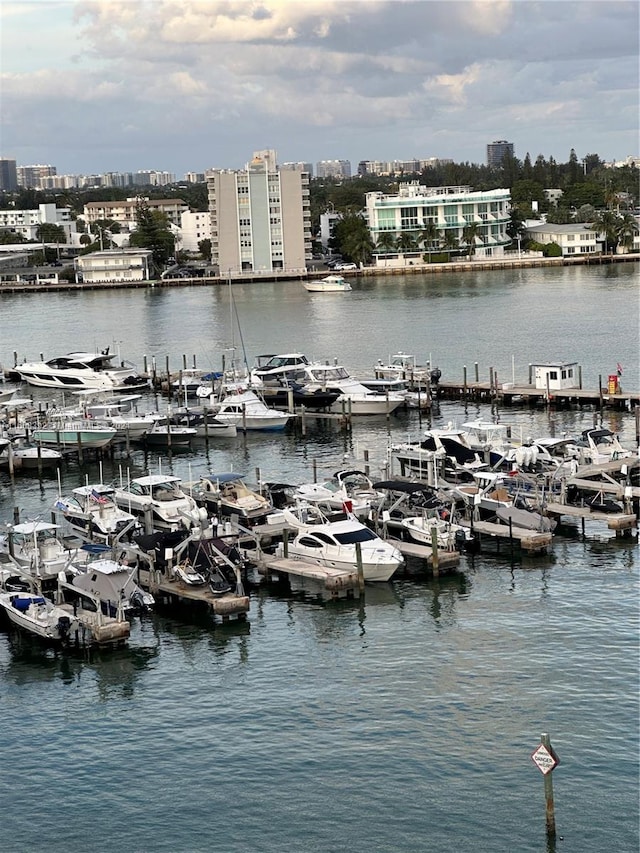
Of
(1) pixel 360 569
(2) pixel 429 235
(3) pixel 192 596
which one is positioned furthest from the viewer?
(2) pixel 429 235

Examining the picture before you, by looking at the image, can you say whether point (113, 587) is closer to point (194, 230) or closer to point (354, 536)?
point (354, 536)

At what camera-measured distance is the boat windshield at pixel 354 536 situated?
3228 centimetres

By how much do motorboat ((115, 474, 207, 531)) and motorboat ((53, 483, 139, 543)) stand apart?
0.92 ft

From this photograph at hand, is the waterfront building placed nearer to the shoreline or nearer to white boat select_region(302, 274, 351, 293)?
the shoreline

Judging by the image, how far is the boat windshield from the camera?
32281 millimetres

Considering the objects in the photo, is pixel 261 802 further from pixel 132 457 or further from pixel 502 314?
pixel 502 314

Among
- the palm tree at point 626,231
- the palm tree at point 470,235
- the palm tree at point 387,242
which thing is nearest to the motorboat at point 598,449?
the palm tree at point 470,235

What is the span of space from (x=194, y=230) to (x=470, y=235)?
4357 cm

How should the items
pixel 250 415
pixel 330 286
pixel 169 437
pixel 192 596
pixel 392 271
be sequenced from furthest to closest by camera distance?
pixel 392 271, pixel 330 286, pixel 250 415, pixel 169 437, pixel 192 596

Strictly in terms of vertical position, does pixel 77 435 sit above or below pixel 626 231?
below

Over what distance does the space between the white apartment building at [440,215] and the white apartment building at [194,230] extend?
104 feet

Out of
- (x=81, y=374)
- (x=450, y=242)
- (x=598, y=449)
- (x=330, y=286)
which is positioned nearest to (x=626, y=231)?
(x=450, y=242)

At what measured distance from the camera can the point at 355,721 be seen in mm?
25031

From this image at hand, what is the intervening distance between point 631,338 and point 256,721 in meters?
59.6
